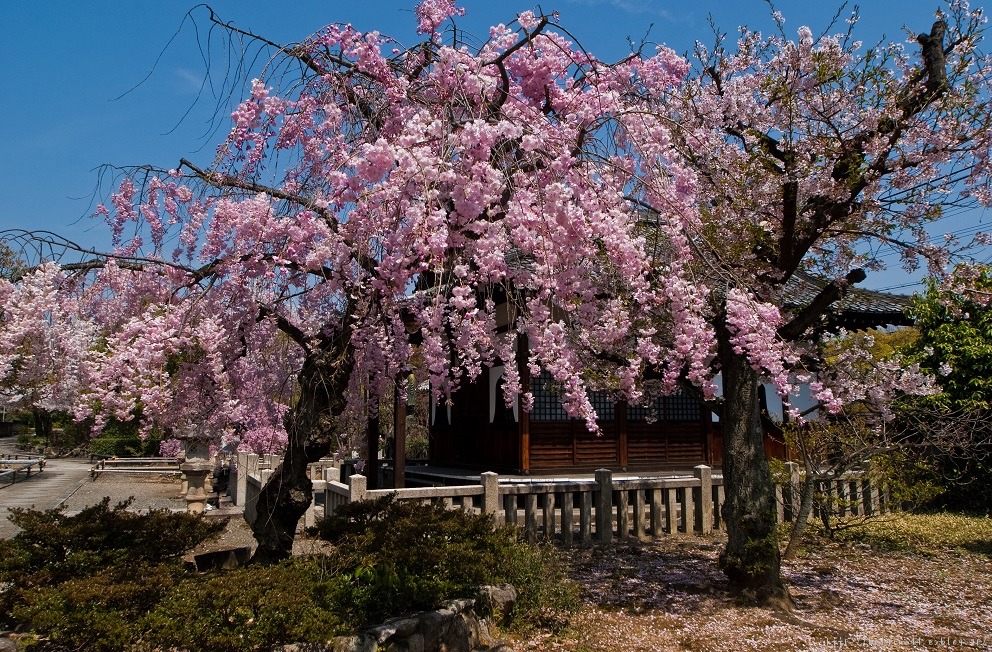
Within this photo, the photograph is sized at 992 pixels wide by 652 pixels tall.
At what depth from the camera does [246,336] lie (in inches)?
230

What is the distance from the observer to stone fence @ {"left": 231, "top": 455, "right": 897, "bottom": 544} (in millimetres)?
8289

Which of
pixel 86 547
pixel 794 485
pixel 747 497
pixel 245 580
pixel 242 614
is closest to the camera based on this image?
pixel 242 614

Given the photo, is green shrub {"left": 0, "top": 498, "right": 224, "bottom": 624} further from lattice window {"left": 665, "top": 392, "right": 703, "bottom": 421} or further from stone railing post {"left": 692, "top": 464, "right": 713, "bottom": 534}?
lattice window {"left": 665, "top": 392, "right": 703, "bottom": 421}

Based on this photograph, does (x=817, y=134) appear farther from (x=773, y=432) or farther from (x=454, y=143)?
(x=773, y=432)

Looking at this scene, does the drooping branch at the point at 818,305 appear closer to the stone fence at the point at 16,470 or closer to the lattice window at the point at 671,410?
the lattice window at the point at 671,410

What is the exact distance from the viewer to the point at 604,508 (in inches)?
361

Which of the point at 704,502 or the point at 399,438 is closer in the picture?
the point at 704,502

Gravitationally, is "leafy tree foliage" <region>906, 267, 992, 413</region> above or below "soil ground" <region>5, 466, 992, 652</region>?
above

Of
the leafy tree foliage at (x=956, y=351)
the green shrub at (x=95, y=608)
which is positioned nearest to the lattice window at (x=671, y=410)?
the leafy tree foliage at (x=956, y=351)

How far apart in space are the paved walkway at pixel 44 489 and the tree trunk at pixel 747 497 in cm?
1195

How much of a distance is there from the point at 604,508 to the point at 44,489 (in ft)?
64.6

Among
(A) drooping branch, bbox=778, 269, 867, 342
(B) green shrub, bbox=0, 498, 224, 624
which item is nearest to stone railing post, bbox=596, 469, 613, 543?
(A) drooping branch, bbox=778, 269, 867, 342

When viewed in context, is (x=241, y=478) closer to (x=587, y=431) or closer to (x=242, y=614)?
A: (x=587, y=431)

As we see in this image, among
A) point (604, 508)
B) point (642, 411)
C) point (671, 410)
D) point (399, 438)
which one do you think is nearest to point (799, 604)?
point (604, 508)
